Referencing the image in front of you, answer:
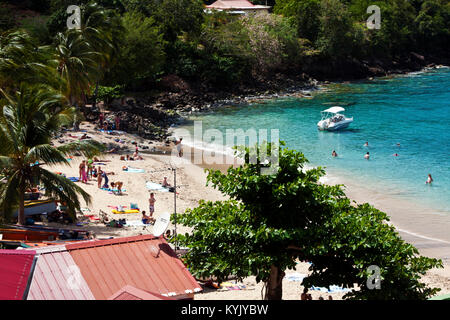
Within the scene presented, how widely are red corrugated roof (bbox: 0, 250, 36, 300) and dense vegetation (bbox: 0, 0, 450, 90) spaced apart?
31467mm

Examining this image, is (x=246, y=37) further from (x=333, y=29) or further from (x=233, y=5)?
(x=233, y=5)

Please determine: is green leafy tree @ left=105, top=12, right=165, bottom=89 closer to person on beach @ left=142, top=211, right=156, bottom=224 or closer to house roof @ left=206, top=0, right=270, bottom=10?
person on beach @ left=142, top=211, right=156, bottom=224

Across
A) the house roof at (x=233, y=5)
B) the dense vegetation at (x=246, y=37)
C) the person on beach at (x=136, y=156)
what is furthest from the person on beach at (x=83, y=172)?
the house roof at (x=233, y=5)

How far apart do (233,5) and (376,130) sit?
3748 centimetres

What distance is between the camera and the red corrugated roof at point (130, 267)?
32.4 ft

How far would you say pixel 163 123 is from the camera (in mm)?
43094

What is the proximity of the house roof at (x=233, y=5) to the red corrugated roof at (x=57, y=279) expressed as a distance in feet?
210

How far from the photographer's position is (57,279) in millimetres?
9578

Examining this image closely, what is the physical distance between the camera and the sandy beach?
1664 centimetres

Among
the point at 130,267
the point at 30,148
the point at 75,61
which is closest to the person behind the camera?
the point at 130,267

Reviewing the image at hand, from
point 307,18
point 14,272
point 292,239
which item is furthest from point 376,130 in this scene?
point 14,272

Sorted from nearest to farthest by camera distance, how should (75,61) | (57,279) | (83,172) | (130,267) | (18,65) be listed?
(57,279) → (130,267) → (18,65) → (83,172) → (75,61)

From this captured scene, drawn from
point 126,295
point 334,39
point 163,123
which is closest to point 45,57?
point 163,123
